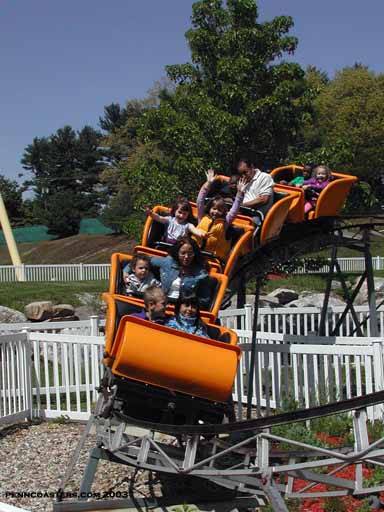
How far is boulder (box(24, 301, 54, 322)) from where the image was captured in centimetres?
1641

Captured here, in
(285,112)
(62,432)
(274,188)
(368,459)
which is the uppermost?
(285,112)

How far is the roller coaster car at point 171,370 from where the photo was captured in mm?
5691

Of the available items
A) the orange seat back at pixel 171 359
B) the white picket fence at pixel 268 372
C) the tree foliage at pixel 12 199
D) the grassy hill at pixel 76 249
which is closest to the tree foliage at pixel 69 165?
the tree foliage at pixel 12 199

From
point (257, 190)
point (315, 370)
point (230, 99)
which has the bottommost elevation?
point (315, 370)

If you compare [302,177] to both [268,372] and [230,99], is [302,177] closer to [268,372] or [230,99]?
[268,372]

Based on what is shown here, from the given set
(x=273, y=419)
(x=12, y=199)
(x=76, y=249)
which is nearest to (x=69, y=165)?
(x=12, y=199)

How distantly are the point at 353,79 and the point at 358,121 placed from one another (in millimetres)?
3029

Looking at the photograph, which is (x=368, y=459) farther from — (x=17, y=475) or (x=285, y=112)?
(x=285, y=112)

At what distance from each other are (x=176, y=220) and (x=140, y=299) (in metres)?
1.66

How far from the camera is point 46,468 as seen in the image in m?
6.99

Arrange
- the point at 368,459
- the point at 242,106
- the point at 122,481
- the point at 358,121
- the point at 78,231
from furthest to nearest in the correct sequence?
the point at 78,231
the point at 358,121
the point at 242,106
the point at 122,481
the point at 368,459

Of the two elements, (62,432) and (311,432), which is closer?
(311,432)

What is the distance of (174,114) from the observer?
15.9 metres

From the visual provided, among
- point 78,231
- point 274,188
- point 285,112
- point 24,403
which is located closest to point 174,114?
point 285,112
